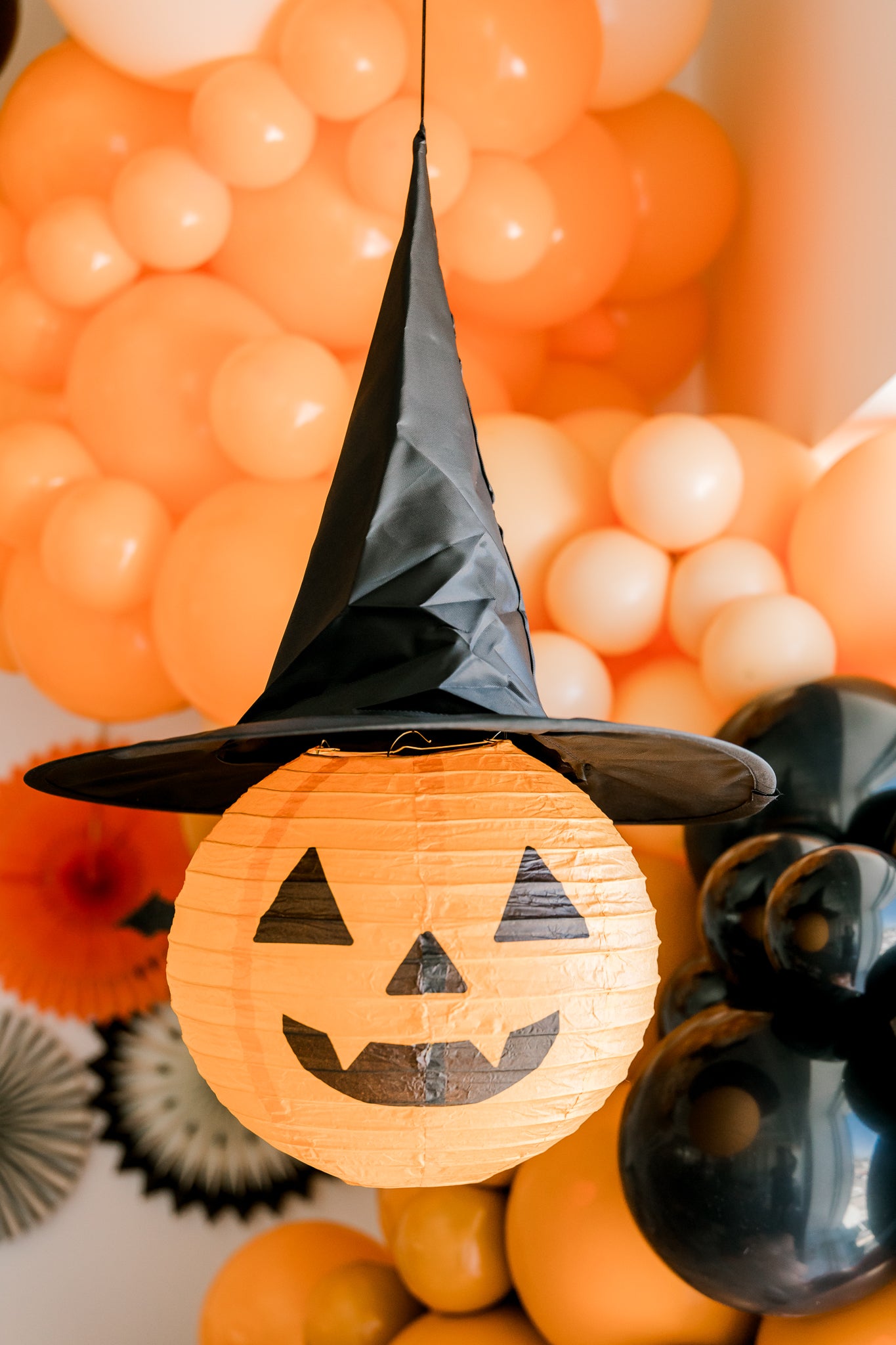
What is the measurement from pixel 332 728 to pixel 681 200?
1310 mm

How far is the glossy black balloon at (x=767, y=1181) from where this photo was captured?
2.76ft

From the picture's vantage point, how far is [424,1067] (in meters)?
0.55

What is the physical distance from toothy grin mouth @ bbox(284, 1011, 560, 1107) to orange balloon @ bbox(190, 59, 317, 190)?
3.35 ft

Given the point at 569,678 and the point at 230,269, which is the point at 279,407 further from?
the point at 569,678

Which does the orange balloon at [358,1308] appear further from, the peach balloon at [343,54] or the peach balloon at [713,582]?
the peach balloon at [343,54]

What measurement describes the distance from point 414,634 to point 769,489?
0.81 metres

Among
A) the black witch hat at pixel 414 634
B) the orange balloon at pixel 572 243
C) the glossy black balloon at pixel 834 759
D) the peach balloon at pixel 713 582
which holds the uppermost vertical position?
the orange balloon at pixel 572 243

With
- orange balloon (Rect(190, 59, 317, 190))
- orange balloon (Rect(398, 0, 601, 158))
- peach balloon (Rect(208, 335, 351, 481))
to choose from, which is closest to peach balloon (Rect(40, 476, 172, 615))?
peach balloon (Rect(208, 335, 351, 481))

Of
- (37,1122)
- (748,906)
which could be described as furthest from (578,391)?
(37,1122)

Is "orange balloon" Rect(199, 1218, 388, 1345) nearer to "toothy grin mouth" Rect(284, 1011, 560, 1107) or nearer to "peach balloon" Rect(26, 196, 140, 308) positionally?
"toothy grin mouth" Rect(284, 1011, 560, 1107)

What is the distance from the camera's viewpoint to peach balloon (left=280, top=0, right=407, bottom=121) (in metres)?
1.19

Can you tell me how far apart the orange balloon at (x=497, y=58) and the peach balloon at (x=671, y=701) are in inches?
27.1

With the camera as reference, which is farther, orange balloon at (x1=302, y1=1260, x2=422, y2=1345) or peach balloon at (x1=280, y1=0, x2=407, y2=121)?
orange balloon at (x1=302, y1=1260, x2=422, y2=1345)

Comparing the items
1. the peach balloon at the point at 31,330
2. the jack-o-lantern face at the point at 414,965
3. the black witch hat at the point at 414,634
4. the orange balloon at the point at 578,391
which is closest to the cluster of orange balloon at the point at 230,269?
the peach balloon at the point at 31,330
